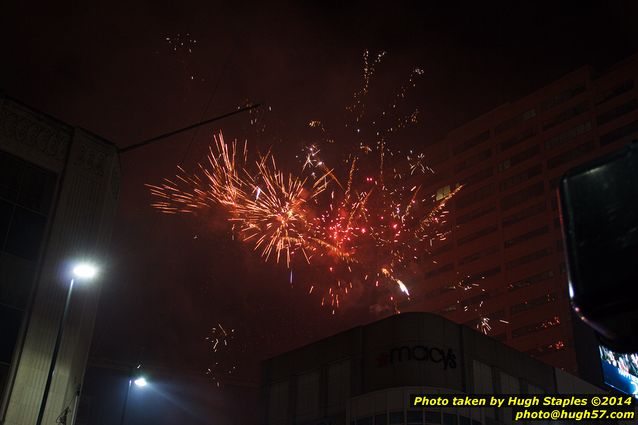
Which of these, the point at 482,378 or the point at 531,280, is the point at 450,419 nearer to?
the point at 482,378

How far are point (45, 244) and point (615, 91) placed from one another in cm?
10657

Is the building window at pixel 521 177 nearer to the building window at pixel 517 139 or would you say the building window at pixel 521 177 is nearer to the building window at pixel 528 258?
the building window at pixel 517 139

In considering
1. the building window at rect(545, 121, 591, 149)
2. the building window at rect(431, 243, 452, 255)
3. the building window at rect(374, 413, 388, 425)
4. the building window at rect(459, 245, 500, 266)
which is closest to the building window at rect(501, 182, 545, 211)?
the building window at rect(545, 121, 591, 149)

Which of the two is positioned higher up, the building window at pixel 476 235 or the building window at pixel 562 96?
the building window at pixel 562 96

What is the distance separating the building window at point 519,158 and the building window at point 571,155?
12.7 ft

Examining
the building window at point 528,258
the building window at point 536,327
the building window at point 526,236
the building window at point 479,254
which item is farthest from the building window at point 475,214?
the building window at point 536,327

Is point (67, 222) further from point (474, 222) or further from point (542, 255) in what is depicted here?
point (474, 222)

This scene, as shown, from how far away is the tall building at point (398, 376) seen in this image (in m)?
→ 41.4

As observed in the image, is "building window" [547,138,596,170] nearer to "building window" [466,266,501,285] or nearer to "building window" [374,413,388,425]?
"building window" [466,266,501,285]

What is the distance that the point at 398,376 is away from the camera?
4278 cm

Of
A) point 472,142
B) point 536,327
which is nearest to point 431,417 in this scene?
point 536,327

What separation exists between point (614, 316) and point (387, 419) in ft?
130

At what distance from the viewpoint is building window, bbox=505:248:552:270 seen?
119894 millimetres

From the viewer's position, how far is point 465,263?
134 meters
